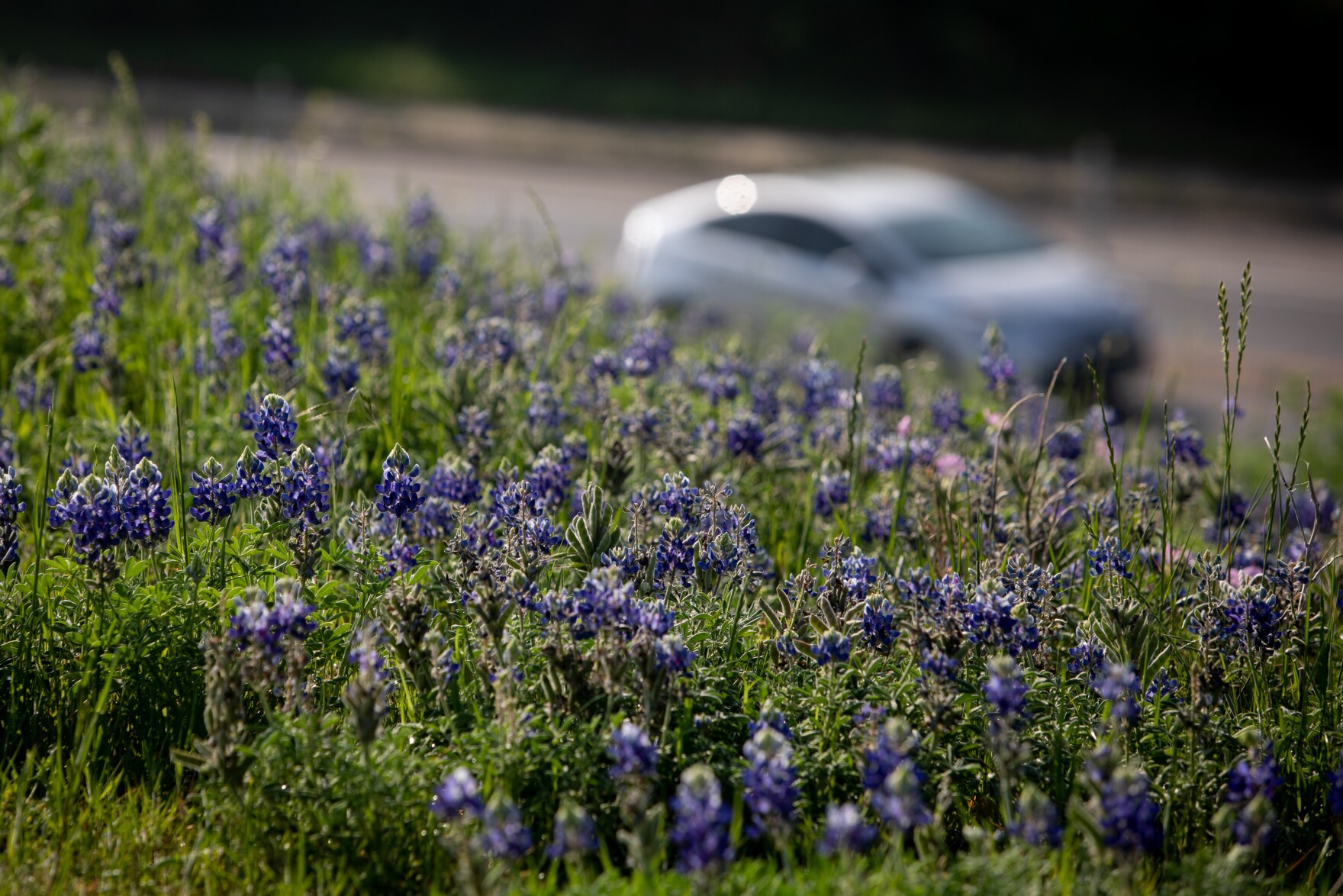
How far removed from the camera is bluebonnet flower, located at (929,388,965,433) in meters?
4.46

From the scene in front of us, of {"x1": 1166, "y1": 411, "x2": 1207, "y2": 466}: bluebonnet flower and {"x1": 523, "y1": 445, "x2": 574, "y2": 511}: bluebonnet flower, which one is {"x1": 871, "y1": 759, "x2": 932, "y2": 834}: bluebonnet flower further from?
{"x1": 1166, "y1": 411, "x2": 1207, "y2": 466}: bluebonnet flower

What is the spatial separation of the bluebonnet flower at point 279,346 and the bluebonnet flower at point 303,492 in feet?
2.90

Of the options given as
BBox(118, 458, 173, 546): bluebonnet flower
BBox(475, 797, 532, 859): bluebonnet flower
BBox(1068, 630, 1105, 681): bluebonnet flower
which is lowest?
BBox(475, 797, 532, 859): bluebonnet flower

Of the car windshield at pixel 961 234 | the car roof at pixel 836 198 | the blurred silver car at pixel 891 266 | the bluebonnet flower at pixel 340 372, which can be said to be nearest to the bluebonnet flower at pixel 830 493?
the bluebonnet flower at pixel 340 372

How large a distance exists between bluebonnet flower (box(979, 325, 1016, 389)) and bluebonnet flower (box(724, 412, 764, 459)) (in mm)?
916

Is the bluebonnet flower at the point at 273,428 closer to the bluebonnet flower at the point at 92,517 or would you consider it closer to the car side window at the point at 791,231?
the bluebonnet flower at the point at 92,517

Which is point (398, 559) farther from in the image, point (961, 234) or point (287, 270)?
point (961, 234)

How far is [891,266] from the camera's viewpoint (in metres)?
10.9

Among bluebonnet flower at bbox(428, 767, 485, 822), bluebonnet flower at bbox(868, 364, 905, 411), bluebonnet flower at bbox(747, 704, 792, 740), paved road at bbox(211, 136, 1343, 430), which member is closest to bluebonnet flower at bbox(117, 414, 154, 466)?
bluebonnet flower at bbox(428, 767, 485, 822)

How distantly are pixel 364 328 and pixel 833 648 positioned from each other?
6.98ft

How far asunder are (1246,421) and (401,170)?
1332 centimetres

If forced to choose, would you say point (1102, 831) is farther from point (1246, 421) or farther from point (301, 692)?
point (1246, 421)

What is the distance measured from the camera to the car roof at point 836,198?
11.4 m

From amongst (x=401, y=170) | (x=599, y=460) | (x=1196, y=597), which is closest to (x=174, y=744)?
(x=599, y=460)
